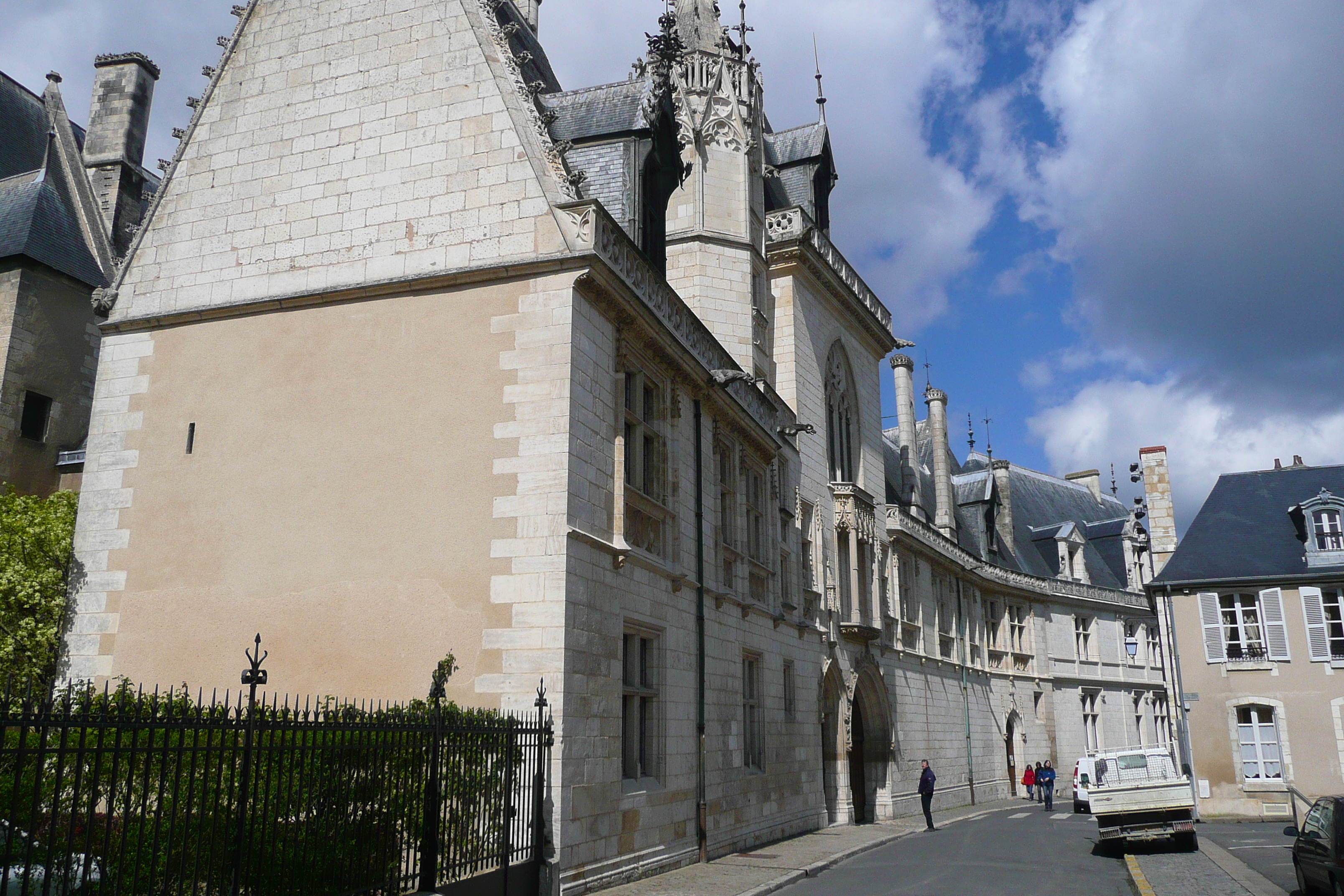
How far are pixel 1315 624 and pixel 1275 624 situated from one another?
782 millimetres

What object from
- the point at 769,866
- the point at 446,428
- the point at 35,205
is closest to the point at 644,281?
the point at 446,428

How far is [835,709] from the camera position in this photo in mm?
22953

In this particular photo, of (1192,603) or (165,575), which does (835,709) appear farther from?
(165,575)

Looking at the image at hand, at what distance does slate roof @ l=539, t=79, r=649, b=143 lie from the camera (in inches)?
572

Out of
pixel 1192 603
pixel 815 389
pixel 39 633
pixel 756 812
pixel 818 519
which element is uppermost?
pixel 815 389

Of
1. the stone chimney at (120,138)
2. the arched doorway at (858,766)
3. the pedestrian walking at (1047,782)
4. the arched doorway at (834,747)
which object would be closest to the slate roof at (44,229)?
the stone chimney at (120,138)

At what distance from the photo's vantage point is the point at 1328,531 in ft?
78.8

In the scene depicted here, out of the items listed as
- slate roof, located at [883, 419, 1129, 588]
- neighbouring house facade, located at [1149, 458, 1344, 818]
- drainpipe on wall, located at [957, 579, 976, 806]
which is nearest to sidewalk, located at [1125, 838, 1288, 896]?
neighbouring house facade, located at [1149, 458, 1344, 818]

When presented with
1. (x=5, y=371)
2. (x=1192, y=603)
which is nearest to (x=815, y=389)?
(x=1192, y=603)

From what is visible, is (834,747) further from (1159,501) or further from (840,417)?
(1159,501)

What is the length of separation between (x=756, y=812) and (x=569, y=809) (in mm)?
6950

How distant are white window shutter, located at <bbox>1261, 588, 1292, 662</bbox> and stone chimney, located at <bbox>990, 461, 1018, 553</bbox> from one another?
17.5 metres

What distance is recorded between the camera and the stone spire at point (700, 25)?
22391mm

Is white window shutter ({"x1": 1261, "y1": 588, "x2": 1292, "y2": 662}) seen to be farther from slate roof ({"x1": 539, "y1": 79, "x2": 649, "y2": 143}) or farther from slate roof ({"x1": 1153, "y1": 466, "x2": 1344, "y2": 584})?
slate roof ({"x1": 539, "y1": 79, "x2": 649, "y2": 143})
